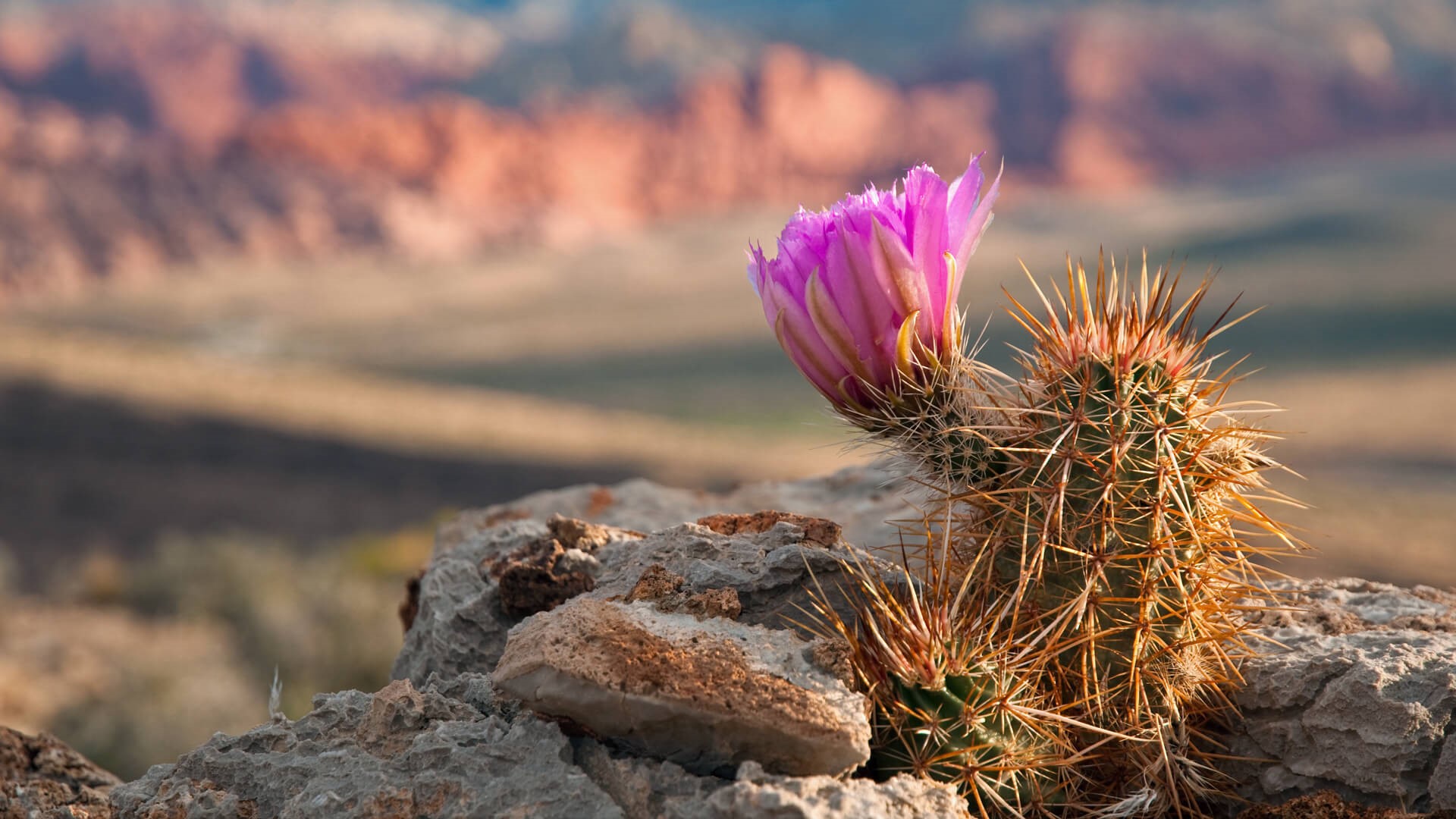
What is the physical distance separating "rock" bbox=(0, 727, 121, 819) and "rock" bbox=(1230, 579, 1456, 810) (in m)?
2.40

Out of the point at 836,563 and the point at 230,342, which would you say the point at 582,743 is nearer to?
the point at 836,563

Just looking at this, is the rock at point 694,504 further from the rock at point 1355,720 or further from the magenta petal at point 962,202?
the magenta petal at point 962,202

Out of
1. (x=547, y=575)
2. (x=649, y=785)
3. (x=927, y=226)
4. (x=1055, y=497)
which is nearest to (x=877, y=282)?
(x=927, y=226)

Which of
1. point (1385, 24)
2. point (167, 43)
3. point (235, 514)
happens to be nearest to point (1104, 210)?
point (1385, 24)

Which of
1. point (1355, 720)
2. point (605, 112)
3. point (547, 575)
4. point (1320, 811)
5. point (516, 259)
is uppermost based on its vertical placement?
point (605, 112)

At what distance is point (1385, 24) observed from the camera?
99.6 meters

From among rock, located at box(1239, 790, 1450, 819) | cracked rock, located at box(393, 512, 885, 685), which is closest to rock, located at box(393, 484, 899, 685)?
cracked rock, located at box(393, 512, 885, 685)

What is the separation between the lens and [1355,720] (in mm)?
2641

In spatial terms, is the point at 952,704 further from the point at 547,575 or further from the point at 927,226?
the point at 547,575

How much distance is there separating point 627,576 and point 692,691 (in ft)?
1.94

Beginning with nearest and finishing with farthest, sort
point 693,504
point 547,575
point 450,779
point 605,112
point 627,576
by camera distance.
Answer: point 450,779, point 627,576, point 547,575, point 693,504, point 605,112

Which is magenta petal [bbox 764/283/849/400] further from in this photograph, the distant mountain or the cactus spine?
the distant mountain

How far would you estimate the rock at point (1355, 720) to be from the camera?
8.45 ft

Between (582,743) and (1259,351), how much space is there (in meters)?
41.5
